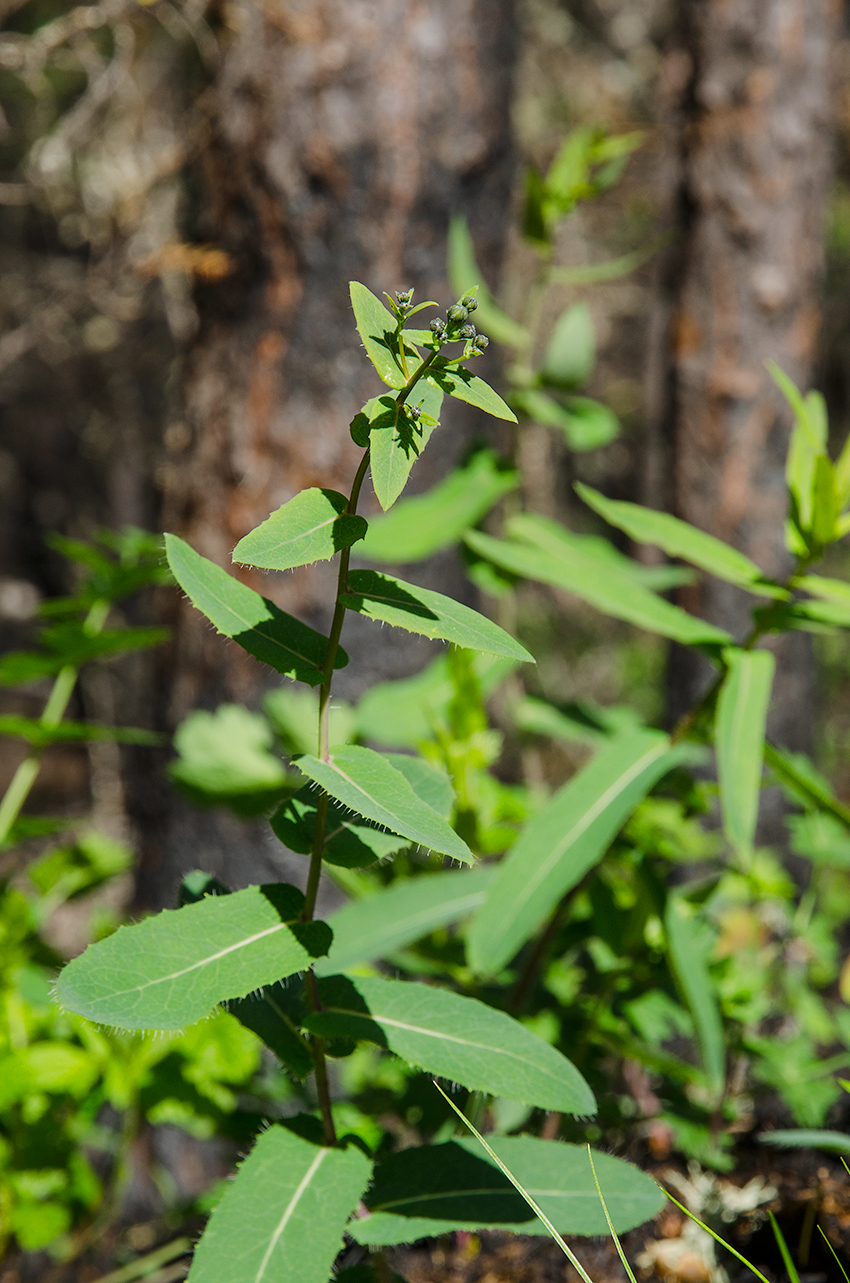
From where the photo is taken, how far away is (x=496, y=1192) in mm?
708

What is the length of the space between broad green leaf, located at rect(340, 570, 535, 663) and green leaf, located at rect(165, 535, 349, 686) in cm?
5

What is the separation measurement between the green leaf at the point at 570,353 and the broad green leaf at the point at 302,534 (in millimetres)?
867

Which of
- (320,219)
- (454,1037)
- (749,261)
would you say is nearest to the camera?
(454,1037)

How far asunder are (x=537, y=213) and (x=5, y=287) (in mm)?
3923

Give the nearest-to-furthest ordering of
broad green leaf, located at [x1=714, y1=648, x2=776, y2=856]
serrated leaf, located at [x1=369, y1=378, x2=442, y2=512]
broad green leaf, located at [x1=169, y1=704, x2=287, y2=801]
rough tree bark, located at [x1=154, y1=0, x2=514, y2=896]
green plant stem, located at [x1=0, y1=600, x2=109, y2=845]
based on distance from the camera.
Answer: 1. serrated leaf, located at [x1=369, y1=378, x2=442, y2=512]
2. broad green leaf, located at [x1=714, y1=648, x2=776, y2=856]
3. broad green leaf, located at [x1=169, y1=704, x2=287, y2=801]
4. green plant stem, located at [x1=0, y1=600, x2=109, y2=845]
5. rough tree bark, located at [x1=154, y1=0, x2=514, y2=896]

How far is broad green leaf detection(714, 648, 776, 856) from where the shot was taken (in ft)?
2.80

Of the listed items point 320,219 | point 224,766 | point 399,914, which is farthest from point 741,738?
point 320,219

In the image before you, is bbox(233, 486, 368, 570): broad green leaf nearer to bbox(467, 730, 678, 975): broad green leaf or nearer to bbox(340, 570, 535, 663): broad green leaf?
bbox(340, 570, 535, 663): broad green leaf

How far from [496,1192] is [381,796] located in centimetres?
36

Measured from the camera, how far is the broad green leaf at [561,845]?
2.82 feet

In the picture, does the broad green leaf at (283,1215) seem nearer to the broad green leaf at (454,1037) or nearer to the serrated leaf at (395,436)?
the broad green leaf at (454,1037)

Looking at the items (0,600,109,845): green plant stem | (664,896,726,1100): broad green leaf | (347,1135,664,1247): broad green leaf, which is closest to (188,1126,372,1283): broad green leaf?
(347,1135,664,1247): broad green leaf

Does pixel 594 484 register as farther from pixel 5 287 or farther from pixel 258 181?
pixel 258 181

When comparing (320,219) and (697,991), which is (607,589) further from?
(320,219)
